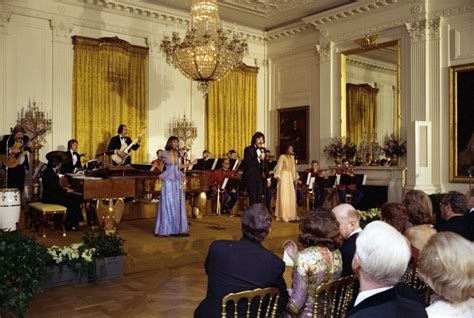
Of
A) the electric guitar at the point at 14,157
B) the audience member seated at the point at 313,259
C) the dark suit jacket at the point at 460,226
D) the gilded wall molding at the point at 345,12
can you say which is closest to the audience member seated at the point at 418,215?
the dark suit jacket at the point at 460,226

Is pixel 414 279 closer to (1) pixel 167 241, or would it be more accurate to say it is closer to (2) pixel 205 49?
(1) pixel 167 241

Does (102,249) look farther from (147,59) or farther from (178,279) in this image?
(147,59)

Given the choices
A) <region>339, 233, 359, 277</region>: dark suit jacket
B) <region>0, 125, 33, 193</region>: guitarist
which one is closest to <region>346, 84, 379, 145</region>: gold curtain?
<region>0, 125, 33, 193</region>: guitarist

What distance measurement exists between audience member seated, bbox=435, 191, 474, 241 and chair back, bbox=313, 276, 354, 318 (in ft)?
4.69

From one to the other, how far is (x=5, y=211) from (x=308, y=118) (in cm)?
881

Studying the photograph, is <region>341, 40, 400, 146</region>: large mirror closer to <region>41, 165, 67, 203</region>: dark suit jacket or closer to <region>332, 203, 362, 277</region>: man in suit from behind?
<region>41, 165, 67, 203</region>: dark suit jacket

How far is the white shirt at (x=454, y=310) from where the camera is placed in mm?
1835

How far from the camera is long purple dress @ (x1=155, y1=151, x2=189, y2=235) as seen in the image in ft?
22.8

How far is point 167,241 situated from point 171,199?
0.68 metres

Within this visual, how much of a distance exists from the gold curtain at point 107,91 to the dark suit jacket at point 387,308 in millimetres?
9827

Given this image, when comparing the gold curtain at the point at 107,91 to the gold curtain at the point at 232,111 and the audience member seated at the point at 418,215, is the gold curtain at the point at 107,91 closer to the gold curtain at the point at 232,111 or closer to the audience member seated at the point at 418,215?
the gold curtain at the point at 232,111

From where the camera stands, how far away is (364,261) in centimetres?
187

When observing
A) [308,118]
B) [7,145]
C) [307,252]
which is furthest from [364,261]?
[308,118]

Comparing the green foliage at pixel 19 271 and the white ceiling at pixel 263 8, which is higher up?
the white ceiling at pixel 263 8
